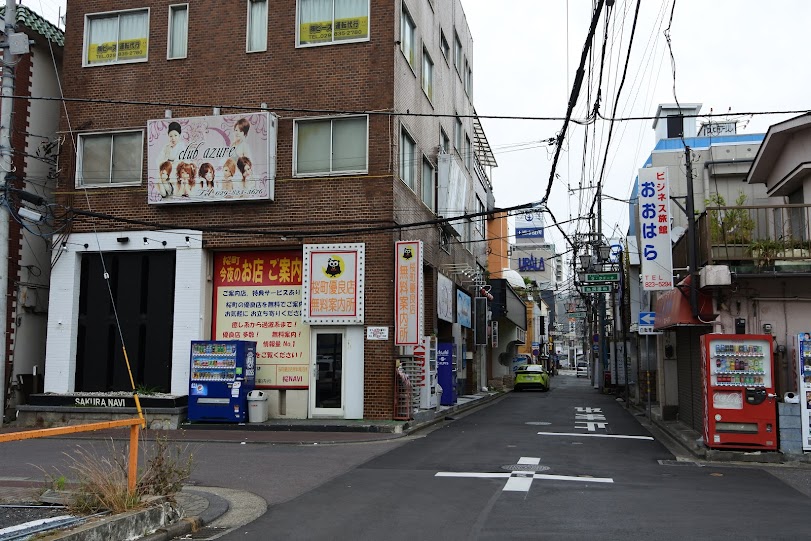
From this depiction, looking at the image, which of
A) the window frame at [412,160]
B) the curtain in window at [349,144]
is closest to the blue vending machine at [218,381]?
the curtain in window at [349,144]

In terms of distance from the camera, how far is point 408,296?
18.6m

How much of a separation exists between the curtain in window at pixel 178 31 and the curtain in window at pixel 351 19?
4527 mm

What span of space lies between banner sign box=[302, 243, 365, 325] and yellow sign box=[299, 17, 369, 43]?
5796 millimetres

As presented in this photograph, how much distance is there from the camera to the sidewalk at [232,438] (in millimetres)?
8008

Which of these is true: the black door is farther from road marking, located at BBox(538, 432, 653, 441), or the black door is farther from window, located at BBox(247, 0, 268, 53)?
road marking, located at BBox(538, 432, 653, 441)

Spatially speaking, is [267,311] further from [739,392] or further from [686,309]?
[739,392]

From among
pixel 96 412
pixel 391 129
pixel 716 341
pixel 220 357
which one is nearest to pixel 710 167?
pixel 391 129

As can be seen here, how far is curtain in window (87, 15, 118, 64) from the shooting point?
2136 cm

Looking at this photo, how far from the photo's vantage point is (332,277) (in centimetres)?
1908

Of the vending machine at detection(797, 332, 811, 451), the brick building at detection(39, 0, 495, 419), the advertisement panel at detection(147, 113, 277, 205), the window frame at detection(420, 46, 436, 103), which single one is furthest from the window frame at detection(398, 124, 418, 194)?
the vending machine at detection(797, 332, 811, 451)

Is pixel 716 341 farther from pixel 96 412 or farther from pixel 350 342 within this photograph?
pixel 96 412

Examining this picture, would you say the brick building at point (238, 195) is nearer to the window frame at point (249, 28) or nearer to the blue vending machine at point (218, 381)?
the window frame at point (249, 28)

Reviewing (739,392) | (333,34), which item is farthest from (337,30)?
(739,392)

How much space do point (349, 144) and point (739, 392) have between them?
11.4 metres
